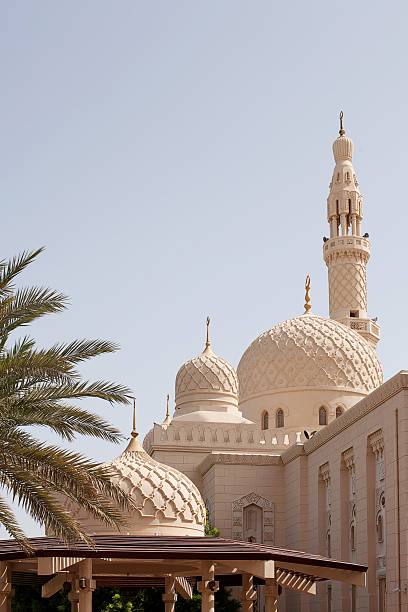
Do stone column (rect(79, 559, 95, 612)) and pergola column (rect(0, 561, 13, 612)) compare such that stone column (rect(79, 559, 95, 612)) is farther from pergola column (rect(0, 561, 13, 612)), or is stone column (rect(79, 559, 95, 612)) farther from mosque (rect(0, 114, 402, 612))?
pergola column (rect(0, 561, 13, 612))

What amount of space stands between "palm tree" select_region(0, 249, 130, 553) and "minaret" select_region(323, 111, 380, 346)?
938 inches

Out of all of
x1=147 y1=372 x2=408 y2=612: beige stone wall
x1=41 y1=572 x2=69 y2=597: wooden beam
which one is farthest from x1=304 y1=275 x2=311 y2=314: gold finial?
x1=41 y1=572 x2=69 y2=597: wooden beam

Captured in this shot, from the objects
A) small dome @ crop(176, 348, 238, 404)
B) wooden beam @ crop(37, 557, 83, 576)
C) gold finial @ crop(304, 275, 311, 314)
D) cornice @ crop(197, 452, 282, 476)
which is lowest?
wooden beam @ crop(37, 557, 83, 576)

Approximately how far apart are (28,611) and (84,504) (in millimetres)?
12180

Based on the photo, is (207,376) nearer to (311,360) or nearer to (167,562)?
(311,360)

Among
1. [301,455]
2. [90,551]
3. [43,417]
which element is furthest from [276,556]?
[301,455]

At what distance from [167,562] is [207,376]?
16.3m

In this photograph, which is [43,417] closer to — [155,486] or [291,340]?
[155,486]

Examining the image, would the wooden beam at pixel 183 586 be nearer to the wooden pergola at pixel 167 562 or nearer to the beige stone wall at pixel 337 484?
the wooden pergola at pixel 167 562

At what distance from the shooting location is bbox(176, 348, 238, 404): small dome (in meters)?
31.0

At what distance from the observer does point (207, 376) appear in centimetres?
3094

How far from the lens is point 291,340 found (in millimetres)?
31484

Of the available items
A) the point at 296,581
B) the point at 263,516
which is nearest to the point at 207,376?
the point at 263,516

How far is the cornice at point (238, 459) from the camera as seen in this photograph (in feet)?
89.0
